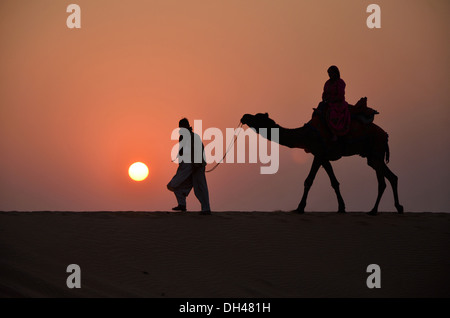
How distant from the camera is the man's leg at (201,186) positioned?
18.9 meters

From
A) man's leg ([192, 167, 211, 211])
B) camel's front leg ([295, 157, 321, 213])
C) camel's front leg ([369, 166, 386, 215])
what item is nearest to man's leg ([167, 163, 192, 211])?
man's leg ([192, 167, 211, 211])

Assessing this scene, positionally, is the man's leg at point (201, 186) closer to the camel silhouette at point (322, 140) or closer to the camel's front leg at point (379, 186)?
the camel silhouette at point (322, 140)

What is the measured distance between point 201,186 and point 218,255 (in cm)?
331

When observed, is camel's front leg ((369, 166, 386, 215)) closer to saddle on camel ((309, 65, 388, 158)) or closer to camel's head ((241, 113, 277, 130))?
saddle on camel ((309, 65, 388, 158))

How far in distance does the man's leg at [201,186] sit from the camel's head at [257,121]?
1.47 meters

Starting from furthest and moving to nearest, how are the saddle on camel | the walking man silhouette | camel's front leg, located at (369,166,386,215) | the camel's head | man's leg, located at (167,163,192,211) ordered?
camel's front leg, located at (369,166,386,215) → the saddle on camel → man's leg, located at (167,163,192,211) → the walking man silhouette → the camel's head

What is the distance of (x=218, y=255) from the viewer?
1580 centimetres

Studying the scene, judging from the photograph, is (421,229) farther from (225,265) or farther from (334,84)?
(225,265)

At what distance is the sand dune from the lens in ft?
46.1

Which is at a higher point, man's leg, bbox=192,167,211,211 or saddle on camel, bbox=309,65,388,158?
saddle on camel, bbox=309,65,388,158

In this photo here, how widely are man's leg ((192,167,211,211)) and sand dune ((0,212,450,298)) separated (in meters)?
0.49

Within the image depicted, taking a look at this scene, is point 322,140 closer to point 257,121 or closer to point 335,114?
point 335,114
